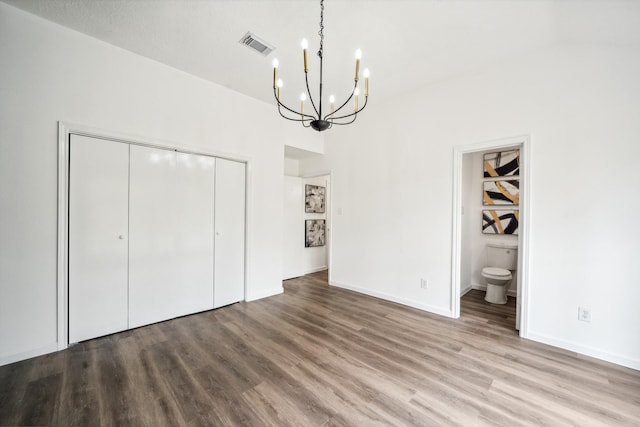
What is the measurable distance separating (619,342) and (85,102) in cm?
539

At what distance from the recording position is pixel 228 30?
7.67 ft

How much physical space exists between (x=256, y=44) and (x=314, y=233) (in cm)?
354

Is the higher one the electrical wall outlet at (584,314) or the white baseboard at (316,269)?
the electrical wall outlet at (584,314)

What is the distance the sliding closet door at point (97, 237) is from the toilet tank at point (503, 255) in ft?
16.9

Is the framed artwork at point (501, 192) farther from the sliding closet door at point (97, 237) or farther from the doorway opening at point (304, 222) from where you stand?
the sliding closet door at point (97, 237)

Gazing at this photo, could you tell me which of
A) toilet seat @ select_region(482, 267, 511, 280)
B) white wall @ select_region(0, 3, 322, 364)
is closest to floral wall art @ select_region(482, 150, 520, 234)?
toilet seat @ select_region(482, 267, 511, 280)

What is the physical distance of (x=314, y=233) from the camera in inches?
209

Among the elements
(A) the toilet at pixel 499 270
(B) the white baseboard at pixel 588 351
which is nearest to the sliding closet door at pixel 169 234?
(B) the white baseboard at pixel 588 351

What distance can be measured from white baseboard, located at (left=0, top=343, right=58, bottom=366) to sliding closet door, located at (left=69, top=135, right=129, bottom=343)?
14 cm

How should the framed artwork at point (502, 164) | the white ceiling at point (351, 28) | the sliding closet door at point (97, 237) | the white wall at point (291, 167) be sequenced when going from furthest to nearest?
the white wall at point (291, 167) → the framed artwork at point (502, 164) → the sliding closet door at point (97, 237) → the white ceiling at point (351, 28)

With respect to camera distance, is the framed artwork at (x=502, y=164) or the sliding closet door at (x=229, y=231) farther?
the framed artwork at (x=502, y=164)

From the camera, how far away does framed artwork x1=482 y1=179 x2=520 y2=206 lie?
3.93m

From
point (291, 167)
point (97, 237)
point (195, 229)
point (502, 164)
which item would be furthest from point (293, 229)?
point (502, 164)

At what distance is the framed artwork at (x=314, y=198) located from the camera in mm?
5188
